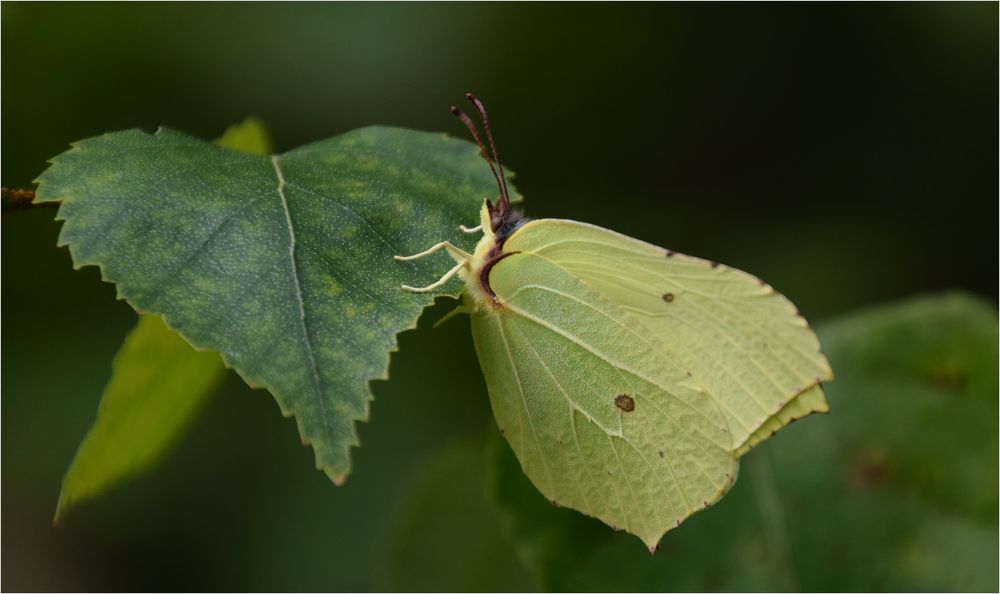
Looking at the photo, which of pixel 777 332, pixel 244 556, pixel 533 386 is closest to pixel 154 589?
pixel 244 556

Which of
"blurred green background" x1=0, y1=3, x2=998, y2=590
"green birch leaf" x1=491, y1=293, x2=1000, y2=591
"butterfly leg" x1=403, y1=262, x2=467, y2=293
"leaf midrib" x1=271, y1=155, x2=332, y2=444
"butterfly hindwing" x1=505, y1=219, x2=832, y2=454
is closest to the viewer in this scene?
"leaf midrib" x1=271, y1=155, x2=332, y2=444

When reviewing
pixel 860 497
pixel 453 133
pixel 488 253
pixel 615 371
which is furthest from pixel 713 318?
pixel 453 133

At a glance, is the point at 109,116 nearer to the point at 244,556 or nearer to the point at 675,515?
the point at 244,556

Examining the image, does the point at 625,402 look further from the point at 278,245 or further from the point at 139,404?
the point at 139,404

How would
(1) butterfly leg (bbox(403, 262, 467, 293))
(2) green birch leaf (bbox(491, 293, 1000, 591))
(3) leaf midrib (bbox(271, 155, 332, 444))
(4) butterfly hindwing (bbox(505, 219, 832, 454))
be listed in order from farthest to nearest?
(2) green birch leaf (bbox(491, 293, 1000, 591)) → (4) butterfly hindwing (bbox(505, 219, 832, 454)) → (1) butterfly leg (bbox(403, 262, 467, 293)) → (3) leaf midrib (bbox(271, 155, 332, 444))

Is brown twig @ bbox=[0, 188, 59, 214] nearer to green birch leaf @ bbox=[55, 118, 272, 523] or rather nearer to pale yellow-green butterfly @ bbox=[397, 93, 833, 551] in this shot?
green birch leaf @ bbox=[55, 118, 272, 523]

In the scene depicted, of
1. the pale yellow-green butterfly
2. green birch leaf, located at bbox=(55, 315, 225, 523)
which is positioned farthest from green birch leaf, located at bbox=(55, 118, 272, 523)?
the pale yellow-green butterfly
